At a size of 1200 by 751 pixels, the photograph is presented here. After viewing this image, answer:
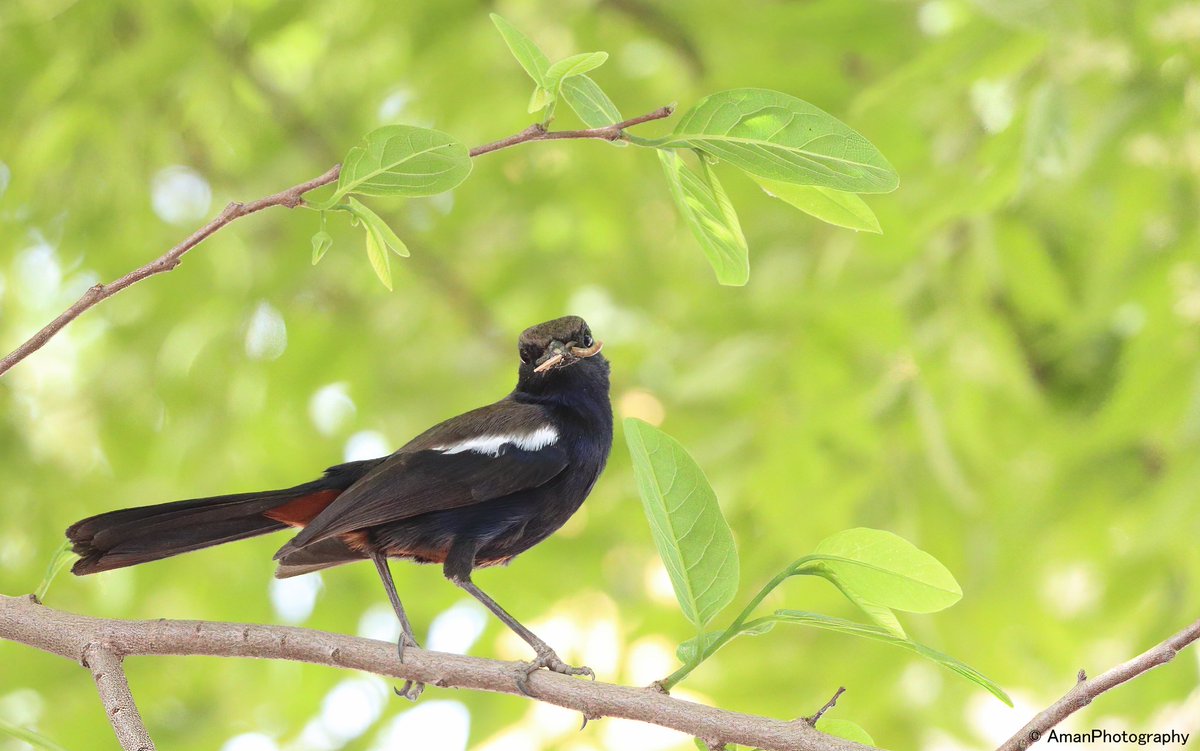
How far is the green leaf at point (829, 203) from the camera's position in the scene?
1.72 metres

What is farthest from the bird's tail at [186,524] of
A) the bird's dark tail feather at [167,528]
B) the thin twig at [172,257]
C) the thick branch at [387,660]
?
the thin twig at [172,257]

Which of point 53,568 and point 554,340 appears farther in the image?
point 554,340

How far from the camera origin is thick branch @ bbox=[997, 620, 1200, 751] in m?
1.49

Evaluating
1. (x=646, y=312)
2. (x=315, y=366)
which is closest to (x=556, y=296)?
(x=646, y=312)

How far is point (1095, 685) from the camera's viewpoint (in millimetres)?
1520

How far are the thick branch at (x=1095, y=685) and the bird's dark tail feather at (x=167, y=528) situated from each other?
1.38 m

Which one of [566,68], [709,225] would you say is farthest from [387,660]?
[566,68]

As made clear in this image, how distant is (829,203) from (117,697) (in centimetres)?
134

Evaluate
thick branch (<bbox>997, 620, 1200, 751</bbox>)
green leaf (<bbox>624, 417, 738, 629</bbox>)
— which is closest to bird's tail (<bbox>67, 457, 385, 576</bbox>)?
green leaf (<bbox>624, 417, 738, 629</bbox>)

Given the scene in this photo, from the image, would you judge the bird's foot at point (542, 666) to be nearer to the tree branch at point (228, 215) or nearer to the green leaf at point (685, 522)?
the green leaf at point (685, 522)

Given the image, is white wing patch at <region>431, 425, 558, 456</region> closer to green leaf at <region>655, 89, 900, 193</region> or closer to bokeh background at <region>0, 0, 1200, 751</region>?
green leaf at <region>655, 89, 900, 193</region>

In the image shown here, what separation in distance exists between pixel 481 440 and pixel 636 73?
114 inches

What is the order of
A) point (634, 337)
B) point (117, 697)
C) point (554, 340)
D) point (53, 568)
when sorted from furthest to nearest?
point (634, 337)
point (554, 340)
point (53, 568)
point (117, 697)

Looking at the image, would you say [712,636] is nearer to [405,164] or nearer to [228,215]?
[405,164]
